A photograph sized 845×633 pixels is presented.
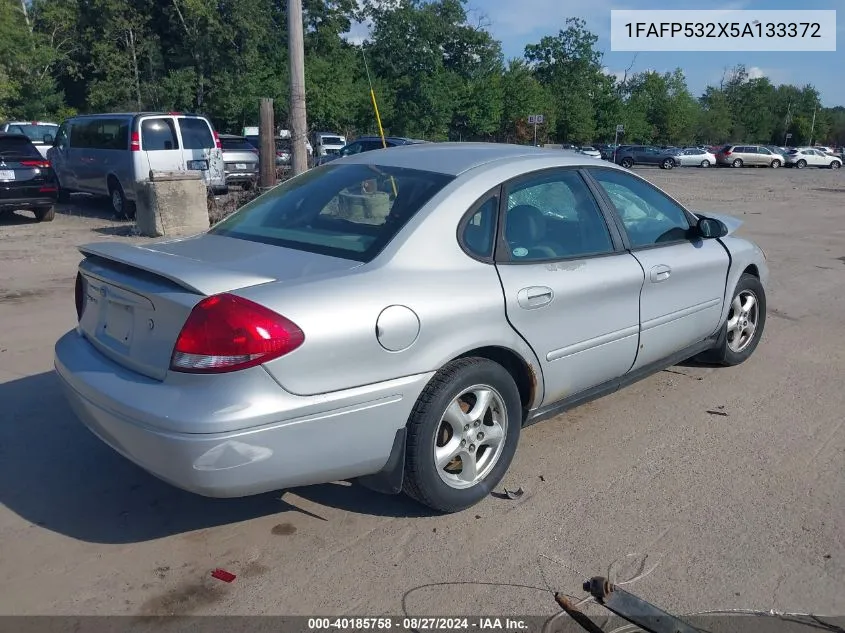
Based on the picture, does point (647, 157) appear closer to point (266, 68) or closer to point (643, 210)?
point (266, 68)

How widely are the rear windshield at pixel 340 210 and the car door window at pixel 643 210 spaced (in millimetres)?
1245

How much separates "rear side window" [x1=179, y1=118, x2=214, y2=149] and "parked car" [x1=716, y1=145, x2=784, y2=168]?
4232cm

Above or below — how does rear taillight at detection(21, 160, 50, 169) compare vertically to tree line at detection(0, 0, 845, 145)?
below

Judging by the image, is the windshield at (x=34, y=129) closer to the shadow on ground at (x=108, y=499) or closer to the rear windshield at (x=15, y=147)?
the rear windshield at (x=15, y=147)

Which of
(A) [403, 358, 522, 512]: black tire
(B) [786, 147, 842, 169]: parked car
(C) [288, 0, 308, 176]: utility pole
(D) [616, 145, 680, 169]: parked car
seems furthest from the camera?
(B) [786, 147, 842, 169]: parked car

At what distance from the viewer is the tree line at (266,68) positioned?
42.9 m

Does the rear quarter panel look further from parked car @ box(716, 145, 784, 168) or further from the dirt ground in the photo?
parked car @ box(716, 145, 784, 168)

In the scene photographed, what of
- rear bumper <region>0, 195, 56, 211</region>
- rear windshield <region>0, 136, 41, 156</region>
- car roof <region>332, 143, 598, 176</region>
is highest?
rear windshield <region>0, 136, 41, 156</region>

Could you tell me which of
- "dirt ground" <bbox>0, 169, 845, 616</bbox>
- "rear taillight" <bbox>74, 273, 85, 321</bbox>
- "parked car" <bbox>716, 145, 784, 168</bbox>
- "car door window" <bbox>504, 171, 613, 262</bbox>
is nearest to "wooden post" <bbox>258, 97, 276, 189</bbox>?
"dirt ground" <bbox>0, 169, 845, 616</bbox>

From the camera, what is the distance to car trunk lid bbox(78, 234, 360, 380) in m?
2.98

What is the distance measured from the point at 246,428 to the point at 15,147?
12.0 metres

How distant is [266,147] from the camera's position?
474 inches

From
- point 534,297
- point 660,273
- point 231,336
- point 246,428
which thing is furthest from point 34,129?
point 246,428

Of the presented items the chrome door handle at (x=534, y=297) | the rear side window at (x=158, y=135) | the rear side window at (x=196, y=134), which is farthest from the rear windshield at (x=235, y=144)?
the chrome door handle at (x=534, y=297)
